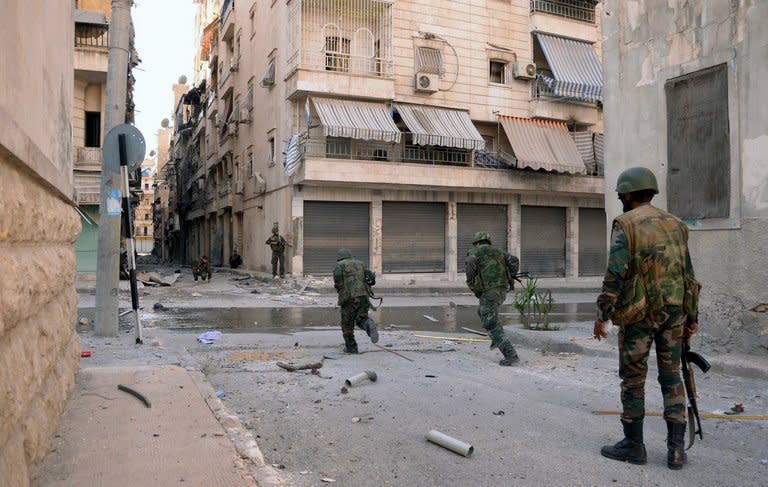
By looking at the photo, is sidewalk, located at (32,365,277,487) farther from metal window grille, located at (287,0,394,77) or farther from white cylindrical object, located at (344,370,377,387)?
metal window grille, located at (287,0,394,77)

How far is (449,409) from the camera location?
17.1 feet

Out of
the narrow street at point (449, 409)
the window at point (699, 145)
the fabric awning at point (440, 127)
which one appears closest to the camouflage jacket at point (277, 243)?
the fabric awning at point (440, 127)

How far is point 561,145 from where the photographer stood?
1014 inches

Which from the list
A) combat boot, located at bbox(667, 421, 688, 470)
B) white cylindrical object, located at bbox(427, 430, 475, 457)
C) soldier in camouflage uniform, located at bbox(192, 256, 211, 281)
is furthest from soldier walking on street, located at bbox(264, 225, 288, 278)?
combat boot, located at bbox(667, 421, 688, 470)

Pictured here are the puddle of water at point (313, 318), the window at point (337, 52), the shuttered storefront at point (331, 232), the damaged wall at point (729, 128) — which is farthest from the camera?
→ the window at point (337, 52)

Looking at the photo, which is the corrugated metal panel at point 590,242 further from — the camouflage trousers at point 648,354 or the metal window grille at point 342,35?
the camouflage trousers at point 648,354

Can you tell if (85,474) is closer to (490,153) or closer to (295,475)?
(295,475)

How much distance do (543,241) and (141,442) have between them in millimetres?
24796

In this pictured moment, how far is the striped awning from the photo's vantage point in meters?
25.8

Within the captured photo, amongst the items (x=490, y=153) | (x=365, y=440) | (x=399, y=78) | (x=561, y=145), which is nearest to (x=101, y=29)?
(x=399, y=78)

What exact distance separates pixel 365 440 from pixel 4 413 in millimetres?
2549

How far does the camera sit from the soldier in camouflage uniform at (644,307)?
3.94 metres

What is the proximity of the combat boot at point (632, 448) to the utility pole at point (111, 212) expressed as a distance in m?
6.81

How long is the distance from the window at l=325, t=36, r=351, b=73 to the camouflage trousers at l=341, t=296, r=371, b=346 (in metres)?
16.1
